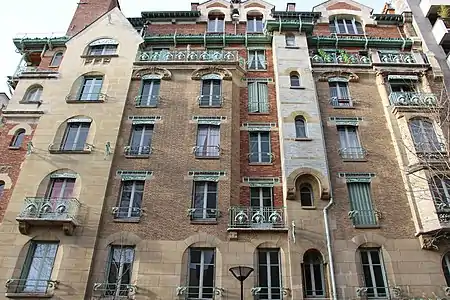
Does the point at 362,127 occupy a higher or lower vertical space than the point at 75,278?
higher

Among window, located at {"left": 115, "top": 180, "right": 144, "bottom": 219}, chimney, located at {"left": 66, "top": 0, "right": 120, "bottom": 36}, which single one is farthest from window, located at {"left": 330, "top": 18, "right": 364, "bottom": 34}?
window, located at {"left": 115, "top": 180, "right": 144, "bottom": 219}

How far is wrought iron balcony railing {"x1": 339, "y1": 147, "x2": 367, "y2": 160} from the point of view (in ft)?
62.1

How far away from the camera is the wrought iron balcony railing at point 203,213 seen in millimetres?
17203

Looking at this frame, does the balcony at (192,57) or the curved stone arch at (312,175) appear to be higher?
the balcony at (192,57)

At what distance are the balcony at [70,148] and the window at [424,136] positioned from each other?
15.6 metres

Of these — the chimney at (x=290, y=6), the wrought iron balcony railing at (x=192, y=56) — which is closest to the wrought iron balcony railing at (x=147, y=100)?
the wrought iron balcony railing at (x=192, y=56)

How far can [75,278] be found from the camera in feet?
50.7

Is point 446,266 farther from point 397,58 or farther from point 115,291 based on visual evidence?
point 115,291

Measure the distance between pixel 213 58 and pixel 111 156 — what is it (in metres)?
8.37

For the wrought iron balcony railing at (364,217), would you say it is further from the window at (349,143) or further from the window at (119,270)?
the window at (119,270)

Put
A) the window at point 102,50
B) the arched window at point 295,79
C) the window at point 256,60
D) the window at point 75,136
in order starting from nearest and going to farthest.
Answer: the window at point 75,136
the arched window at point 295,79
the window at point 256,60
the window at point 102,50

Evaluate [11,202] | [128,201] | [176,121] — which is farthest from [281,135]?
[11,202]

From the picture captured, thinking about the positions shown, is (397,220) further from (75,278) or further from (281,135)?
(75,278)

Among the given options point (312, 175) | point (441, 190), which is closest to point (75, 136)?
point (312, 175)
